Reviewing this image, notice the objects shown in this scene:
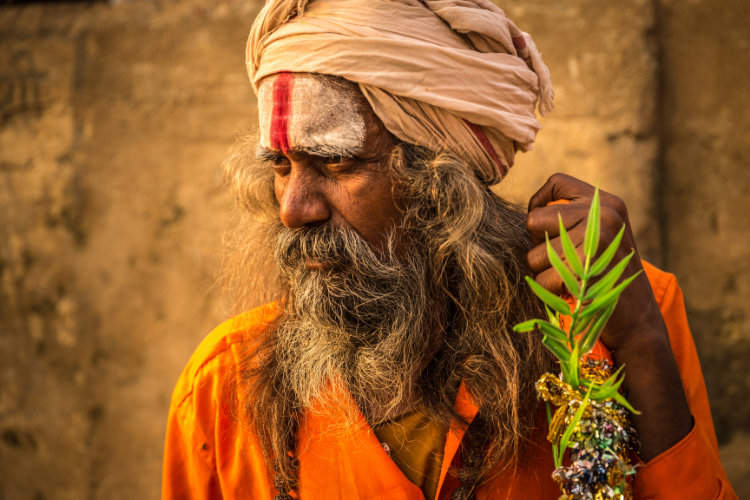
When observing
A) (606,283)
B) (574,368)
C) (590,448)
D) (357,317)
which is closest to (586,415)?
(590,448)

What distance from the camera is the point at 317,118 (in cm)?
171

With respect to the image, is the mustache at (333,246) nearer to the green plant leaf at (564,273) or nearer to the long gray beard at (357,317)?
the long gray beard at (357,317)

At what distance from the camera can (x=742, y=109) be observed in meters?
2.77

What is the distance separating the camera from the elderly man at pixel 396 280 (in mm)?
1708

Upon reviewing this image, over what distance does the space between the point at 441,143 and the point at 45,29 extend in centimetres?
256

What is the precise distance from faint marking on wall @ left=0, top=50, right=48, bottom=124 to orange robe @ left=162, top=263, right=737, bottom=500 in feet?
6.67

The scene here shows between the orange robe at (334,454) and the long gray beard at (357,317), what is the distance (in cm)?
11

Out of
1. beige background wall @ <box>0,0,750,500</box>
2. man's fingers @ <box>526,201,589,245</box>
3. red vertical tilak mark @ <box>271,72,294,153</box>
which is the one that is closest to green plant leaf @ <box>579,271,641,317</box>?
man's fingers @ <box>526,201,589,245</box>

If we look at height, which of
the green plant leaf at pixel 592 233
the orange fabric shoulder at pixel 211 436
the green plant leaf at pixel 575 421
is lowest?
the orange fabric shoulder at pixel 211 436

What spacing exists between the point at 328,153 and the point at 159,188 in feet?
5.96

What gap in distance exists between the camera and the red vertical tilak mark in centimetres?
174

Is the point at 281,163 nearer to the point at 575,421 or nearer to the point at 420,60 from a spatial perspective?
the point at 420,60

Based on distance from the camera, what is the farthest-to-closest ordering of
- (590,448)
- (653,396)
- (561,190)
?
(561,190) < (653,396) < (590,448)

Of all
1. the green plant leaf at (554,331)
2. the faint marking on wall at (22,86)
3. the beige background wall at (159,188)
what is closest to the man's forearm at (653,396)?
the green plant leaf at (554,331)
